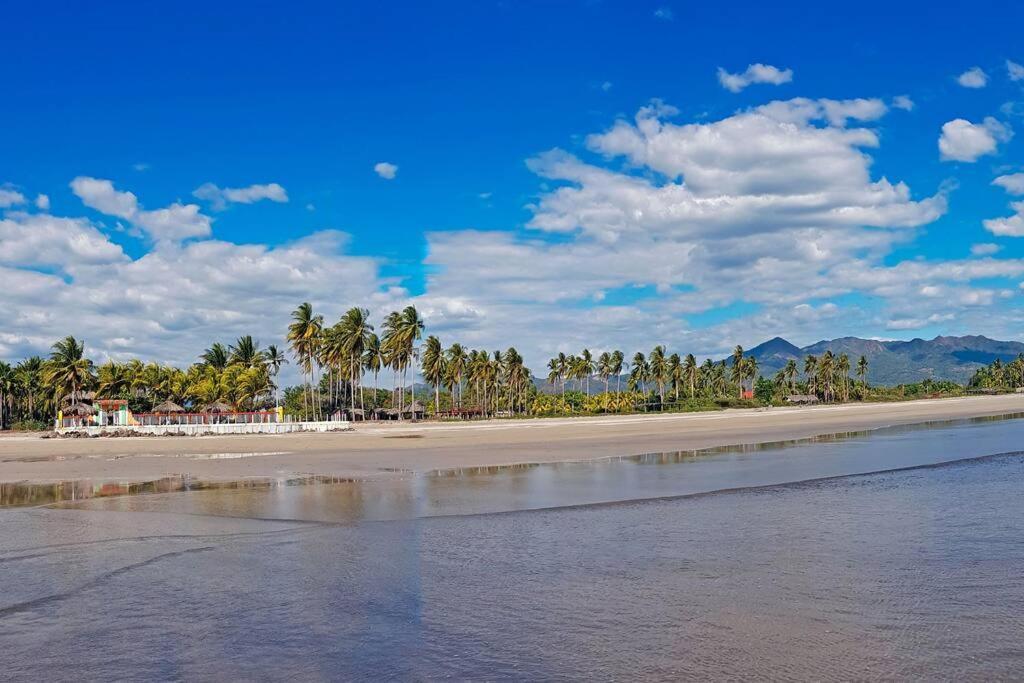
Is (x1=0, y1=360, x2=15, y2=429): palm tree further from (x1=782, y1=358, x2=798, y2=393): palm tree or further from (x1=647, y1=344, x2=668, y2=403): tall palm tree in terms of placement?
(x1=782, y1=358, x2=798, y2=393): palm tree

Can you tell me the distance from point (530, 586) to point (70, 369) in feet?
289

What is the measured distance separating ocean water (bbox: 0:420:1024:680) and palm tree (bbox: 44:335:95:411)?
7522cm

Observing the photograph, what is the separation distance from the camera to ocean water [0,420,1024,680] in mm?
6465

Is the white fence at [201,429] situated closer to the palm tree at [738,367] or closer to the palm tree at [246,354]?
the palm tree at [246,354]

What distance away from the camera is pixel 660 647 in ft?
22.0

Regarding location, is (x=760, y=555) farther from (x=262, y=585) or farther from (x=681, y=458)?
(x=681, y=458)

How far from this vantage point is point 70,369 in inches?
3236

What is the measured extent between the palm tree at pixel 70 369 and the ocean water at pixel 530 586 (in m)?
75.2

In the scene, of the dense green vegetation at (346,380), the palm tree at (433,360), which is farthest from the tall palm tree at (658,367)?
the palm tree at (433,360)

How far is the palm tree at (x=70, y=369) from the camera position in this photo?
8225 cm

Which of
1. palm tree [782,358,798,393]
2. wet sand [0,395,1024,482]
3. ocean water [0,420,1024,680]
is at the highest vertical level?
palm tree [782,358,798,393]

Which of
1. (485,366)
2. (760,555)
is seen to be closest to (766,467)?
(760,555)

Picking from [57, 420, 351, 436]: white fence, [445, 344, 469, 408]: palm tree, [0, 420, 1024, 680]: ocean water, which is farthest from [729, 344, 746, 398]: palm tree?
[0, 420, 1024, 680]: ocean water

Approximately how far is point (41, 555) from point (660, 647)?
10.0 meters
